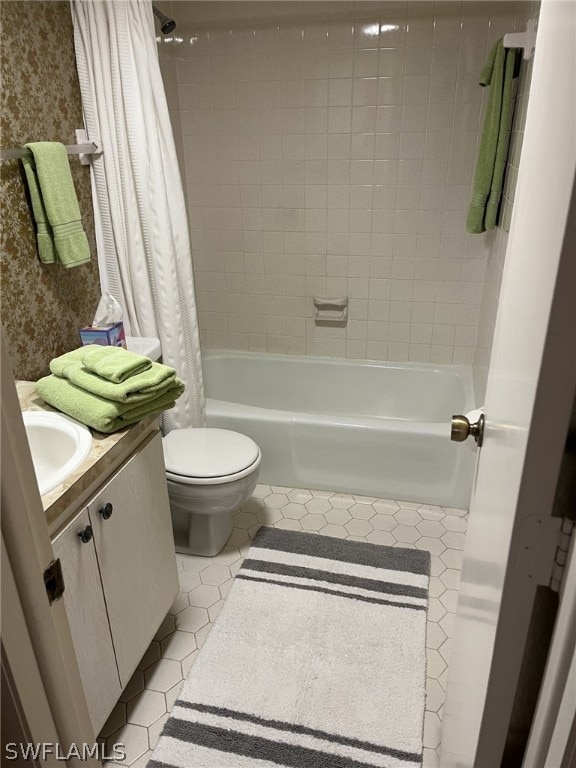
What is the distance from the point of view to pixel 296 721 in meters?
1.52

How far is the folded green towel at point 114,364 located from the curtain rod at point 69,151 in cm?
60

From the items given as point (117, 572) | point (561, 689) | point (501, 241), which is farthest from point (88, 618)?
point (501, 241)

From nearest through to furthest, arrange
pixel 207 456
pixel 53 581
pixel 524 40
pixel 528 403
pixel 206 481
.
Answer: pixel 528 403
pixel 53 581
pixel 524 40
pixel 206 481
pixel 207 456

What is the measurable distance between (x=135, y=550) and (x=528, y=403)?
3.97 ft

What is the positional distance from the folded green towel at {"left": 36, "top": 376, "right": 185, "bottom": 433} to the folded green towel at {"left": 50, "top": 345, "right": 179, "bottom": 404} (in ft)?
0.05

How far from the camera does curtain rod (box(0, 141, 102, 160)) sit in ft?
5.10

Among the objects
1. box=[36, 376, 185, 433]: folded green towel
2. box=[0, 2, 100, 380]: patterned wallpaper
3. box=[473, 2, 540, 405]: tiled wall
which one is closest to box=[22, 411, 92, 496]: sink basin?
box=[36, 376, 185, 433]: folded green towel

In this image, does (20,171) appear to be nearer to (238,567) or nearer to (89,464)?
(89,464)

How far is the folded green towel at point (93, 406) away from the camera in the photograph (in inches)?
53.4

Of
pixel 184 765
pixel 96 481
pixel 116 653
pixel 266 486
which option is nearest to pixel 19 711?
pixel 96 481

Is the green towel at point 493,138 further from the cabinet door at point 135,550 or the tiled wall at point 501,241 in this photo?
the cabinet door at point 135,550

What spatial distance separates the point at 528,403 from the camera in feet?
1.81

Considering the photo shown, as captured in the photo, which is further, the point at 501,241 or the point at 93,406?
the point at 501,241

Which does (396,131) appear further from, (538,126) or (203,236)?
(538,126)
